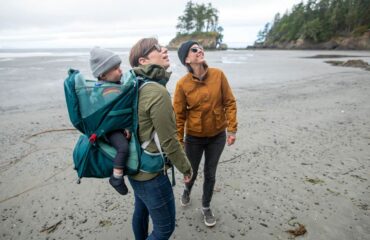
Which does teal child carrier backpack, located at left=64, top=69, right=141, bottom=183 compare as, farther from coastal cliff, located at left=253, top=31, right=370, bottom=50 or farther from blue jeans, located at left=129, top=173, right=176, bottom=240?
coastal cliff, located at left=253, top=31, right=370, bottom=50

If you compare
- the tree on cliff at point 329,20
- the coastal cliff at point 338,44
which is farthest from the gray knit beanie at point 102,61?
the tree on cliff at point 329,20

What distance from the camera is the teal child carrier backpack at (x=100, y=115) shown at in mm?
1761

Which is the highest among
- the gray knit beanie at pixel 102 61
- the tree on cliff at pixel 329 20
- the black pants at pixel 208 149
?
the tree on cliff at pixel 329 20

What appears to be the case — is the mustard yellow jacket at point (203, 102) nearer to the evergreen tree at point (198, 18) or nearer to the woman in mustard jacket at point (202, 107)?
the woman in mustard jacket at point (202, 107)

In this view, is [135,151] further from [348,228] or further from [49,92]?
[49,92]

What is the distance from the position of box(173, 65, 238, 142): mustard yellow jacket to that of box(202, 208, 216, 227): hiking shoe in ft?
3.52

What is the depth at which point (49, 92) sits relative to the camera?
44.7ft

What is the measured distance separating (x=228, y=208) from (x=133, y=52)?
2.63 meters

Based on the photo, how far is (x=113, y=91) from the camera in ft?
5.79

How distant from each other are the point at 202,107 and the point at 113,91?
1388 mm

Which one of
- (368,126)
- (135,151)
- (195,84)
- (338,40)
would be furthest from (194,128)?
(338,40)

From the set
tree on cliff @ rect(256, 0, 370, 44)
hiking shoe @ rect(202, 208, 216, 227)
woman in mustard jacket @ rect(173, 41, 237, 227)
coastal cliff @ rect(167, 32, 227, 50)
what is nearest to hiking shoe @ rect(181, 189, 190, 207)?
hiking shoe @ rect(202, 208, 216, 227)

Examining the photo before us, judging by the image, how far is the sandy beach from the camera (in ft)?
10.7

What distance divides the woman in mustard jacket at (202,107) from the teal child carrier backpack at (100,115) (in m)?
1.17
